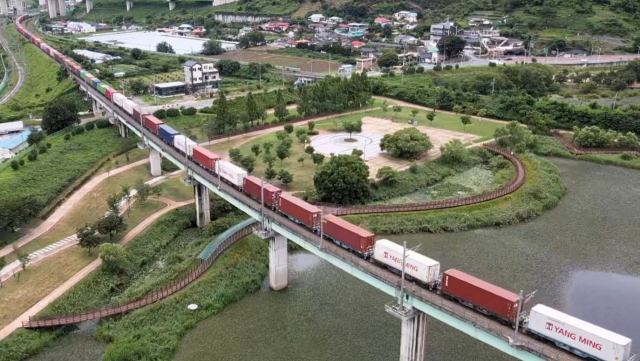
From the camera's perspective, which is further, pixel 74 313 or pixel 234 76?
pixel 234 76

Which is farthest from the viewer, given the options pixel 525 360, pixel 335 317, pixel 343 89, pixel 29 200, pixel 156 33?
pixel 156 33

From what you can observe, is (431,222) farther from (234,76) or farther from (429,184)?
(234,76)

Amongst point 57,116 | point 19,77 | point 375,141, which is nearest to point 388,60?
point 375,141

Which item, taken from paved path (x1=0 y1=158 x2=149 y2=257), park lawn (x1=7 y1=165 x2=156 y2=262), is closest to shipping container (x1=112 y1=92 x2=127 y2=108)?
paved path (x1=0 y1=158 x2=149 y2=257)

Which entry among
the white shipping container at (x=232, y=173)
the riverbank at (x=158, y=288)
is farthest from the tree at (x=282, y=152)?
the white shipping container at (x=232, y=173)

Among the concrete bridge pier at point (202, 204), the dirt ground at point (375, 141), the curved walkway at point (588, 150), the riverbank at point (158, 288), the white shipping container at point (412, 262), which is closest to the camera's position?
the white shipping container at point (412, 262)

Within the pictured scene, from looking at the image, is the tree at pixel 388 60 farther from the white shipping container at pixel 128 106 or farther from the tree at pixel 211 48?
the white shipping container at pixel 128 106

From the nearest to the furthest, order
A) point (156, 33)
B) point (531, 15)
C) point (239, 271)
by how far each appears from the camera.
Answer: point (239, 271), point (531, 15), point (156, 33)

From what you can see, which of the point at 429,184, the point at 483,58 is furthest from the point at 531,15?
the point at 429,184
